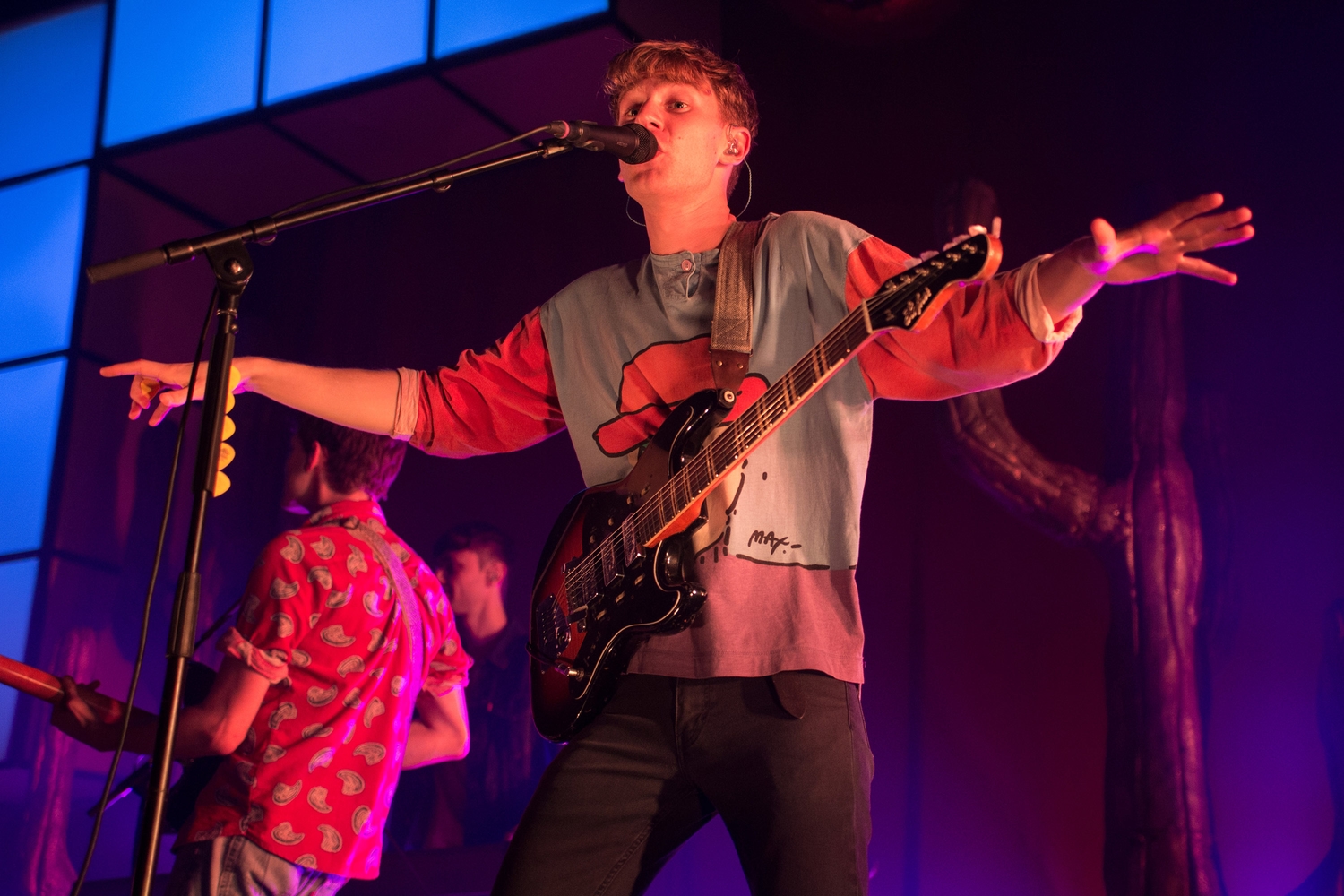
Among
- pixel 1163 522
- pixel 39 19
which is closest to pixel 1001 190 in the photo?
pixel 1163 522

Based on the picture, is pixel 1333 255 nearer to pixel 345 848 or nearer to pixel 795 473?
pixel 795 473

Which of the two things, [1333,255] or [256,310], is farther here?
[256,310]

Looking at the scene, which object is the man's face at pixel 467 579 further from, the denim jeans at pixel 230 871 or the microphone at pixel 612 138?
the microphone at pixel 612 138

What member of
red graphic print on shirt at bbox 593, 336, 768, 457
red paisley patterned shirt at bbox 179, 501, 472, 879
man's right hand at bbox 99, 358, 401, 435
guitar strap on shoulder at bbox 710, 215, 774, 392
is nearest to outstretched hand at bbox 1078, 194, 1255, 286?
guitar strap on shoulder at bbox 710, 215, 774, 392

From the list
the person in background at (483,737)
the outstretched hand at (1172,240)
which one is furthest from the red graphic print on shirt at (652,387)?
the person in background at (483,737)

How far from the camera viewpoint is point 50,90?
6281mm

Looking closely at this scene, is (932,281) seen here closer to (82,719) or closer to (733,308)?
(733,308)

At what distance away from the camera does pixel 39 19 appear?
6387 mm

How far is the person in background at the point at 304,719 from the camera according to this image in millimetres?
2518

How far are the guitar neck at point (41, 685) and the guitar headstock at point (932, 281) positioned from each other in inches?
77.7

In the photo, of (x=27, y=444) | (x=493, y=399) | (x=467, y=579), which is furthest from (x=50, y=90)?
(x=493, y=399)

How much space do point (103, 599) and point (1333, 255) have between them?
5.60 meters

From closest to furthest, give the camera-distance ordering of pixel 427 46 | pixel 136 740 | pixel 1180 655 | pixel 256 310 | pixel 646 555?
pixel 646 555, pixel 136 740, pixel 1180 655, pixel 427 46, pixel 256 310

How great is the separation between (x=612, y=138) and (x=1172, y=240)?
1004 mm
